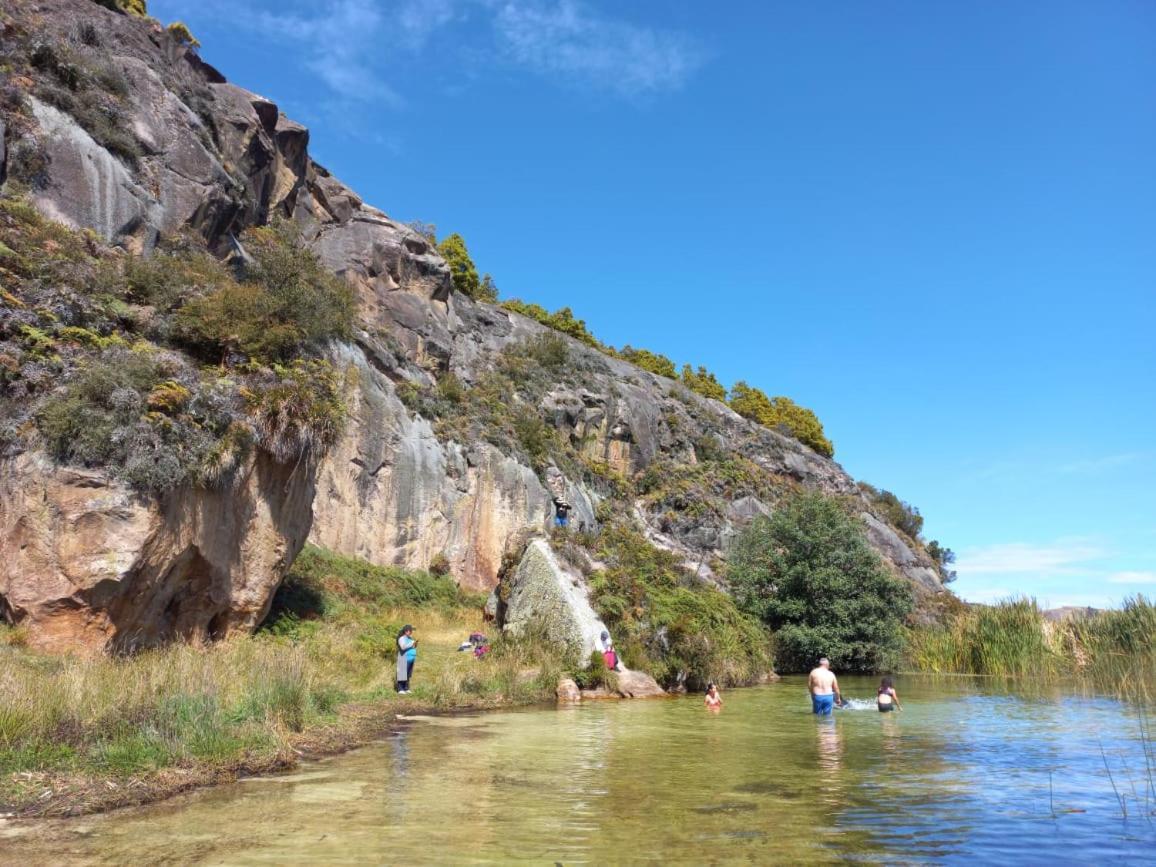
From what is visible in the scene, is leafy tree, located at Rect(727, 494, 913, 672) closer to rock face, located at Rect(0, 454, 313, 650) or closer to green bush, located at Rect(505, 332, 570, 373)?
rock face, located at Rect(0, 454, 313, 650)

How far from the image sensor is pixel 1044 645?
84.3ft

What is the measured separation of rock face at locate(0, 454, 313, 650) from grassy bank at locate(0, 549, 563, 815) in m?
0.90

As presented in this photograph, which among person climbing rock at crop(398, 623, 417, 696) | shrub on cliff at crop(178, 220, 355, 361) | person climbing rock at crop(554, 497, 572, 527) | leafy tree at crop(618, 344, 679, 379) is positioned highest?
leafy tree at crop(618, 344, 679, 379)

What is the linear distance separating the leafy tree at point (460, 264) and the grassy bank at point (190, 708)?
42187 mm

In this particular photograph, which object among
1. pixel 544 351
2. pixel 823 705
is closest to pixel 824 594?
pixel 823 705

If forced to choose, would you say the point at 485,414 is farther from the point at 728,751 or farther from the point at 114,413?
the point at 728,751

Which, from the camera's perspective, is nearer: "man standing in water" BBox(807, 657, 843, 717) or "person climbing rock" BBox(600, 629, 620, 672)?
"man standing in water" BBox(807, 657, 843, 717)

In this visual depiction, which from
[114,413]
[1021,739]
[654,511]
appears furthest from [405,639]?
[654,511]

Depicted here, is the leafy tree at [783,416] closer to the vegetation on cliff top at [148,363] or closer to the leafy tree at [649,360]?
the leafy tree at [649,360]

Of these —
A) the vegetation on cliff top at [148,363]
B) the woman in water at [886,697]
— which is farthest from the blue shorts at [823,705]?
the vegetation on cliff top at [148,363]

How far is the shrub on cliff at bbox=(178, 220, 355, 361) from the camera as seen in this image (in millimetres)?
19375

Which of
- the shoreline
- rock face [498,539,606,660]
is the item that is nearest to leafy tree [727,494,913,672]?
rock face [498,539,606,660]

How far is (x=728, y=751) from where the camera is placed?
11328 millimetres

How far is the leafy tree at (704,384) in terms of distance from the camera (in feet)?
241
